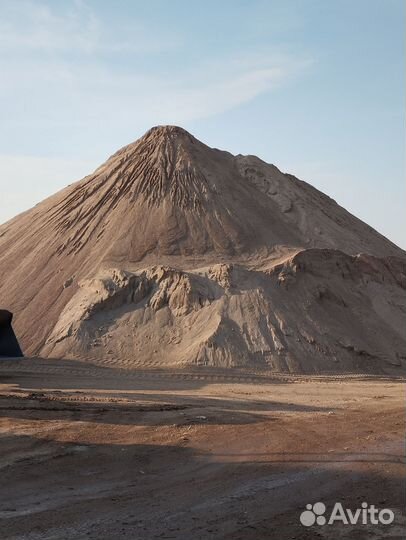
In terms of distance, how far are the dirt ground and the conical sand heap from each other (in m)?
8.05

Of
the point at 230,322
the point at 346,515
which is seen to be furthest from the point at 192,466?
the point at 230,322

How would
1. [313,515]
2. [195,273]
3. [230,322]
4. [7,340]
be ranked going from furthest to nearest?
[195,273] → [230,322] → [7,340] → [313,515]

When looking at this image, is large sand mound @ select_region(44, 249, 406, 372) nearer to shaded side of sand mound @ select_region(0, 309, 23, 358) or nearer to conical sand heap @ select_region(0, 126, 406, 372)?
conical sand heap @ select_region(0, 126, 406, 372)

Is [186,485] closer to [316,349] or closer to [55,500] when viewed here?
[55,500]

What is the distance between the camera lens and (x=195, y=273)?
25141mm

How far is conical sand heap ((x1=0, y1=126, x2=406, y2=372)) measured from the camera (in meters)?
23.2

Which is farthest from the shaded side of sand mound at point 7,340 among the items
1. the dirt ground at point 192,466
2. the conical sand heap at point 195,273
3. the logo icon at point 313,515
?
the logo icon at point 313,515

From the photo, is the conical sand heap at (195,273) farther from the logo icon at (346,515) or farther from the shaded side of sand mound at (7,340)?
the logo icon at (346,515)

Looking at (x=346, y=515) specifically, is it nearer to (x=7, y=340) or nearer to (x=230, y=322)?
(x=7, y=340)

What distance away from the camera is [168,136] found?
Answer: 34188 mm

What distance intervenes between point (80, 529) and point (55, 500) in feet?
3.21

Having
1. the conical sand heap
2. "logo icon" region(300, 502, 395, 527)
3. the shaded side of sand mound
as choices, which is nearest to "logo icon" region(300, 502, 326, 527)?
"logo icon" region(300, 502, 395, 527)

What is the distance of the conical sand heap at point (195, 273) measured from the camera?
23.2 metres

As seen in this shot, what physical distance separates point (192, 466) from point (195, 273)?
1699cm
